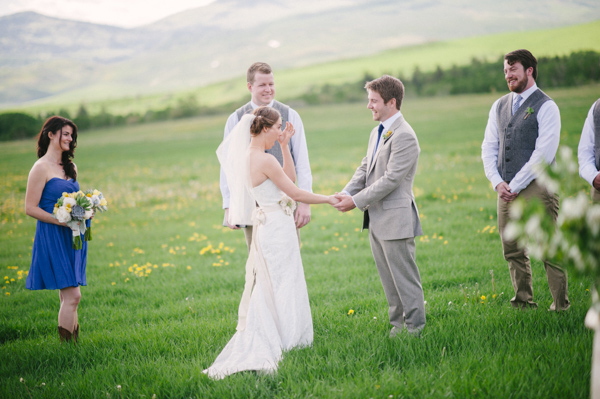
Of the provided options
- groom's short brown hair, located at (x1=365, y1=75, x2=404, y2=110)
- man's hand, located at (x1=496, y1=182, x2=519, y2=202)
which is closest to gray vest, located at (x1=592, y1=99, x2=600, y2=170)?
man's hand, located at (x1=496, y1=182, x2=519, y2=202)

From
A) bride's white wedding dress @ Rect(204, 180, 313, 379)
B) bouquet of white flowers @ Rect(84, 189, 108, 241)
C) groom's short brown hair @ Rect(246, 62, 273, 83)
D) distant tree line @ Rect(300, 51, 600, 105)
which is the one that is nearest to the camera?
bride's white wedding dress @ Rect(204, 180, 313, 379)

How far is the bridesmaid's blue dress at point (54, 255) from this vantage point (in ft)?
16.8

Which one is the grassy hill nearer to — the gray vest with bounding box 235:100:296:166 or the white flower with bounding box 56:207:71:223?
the gray vest with bounding box 235:100:296:166

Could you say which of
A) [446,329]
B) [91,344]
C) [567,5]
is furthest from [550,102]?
[567,5]

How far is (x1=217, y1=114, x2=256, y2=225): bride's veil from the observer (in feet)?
16.2

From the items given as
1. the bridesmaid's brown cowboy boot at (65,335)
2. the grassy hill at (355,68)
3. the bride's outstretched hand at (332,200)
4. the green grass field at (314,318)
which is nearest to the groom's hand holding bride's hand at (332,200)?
the bride's outstretched hand at (332,200)

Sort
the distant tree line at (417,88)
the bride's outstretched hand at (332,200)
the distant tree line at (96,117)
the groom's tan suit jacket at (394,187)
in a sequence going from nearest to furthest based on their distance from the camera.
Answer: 1. the groom's tan suit jacket at (394,187)
2. the bride's outstretched hand at (332,200)
3. the distant tree line at (417,88)
4. the distant tree line at (96,117)

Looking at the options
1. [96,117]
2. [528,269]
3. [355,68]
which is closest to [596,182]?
[528,269]

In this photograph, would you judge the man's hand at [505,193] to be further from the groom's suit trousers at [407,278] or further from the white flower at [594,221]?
the white flower at [594,221]

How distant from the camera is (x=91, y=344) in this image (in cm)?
512

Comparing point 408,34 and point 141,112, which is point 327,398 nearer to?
point 141,112

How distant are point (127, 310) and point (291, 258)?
3.37 metres

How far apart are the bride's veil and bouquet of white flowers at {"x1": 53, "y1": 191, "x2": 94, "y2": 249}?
1.82 metres

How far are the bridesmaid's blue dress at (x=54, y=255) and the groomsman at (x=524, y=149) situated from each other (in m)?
5.48
